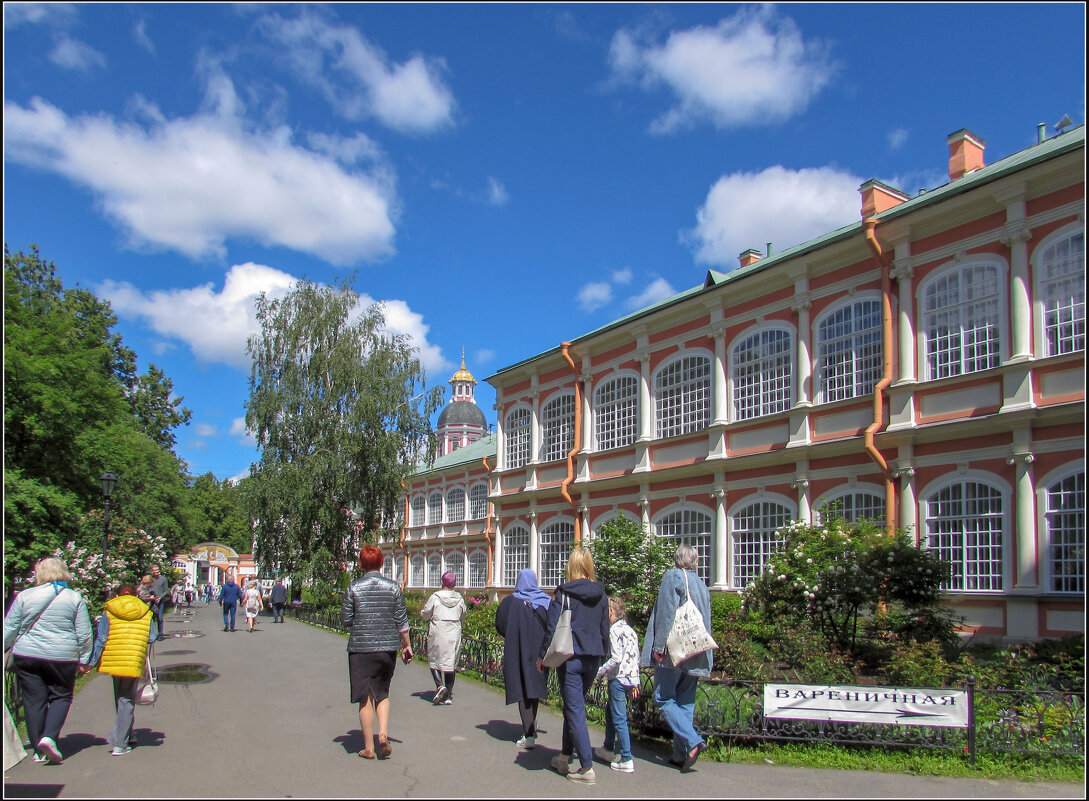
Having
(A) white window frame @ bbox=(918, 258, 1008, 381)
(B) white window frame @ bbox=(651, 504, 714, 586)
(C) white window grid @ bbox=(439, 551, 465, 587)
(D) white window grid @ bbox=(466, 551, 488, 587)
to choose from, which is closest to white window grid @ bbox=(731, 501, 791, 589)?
(B) white window frame @ bbox=(651, 504, 714, 586)

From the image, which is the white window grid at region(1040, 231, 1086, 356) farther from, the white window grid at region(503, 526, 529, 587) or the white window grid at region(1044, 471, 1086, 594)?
the white window grid at region(503, 526, 529, 587)

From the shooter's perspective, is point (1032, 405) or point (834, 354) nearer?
point (1032, 405)

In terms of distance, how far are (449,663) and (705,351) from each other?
12696mm

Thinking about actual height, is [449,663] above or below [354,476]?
below

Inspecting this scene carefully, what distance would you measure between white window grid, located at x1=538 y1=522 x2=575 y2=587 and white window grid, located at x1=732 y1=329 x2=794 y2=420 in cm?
822

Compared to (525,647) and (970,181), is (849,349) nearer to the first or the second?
(970,181)

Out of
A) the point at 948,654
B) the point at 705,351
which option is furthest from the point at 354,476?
the point at 948,654

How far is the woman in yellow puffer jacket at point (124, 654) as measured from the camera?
7.50 metres

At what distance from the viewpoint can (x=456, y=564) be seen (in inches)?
1572

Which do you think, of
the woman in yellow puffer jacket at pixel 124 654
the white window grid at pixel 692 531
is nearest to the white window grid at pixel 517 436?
the white window grid at pixel 692 531

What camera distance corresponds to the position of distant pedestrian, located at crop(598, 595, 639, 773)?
7195mm

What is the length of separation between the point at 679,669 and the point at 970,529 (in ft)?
33.2

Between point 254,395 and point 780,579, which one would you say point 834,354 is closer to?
point 780,579

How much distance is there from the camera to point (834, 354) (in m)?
17.9
